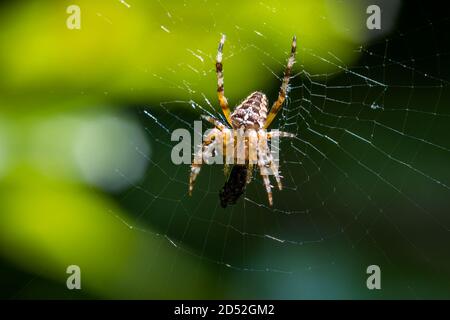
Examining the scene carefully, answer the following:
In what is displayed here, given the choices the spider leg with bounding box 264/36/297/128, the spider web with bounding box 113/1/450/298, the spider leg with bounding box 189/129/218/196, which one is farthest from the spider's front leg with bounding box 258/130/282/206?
the spider leg with bounding box 189/129/218/196

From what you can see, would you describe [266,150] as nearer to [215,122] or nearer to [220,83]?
[215,122]

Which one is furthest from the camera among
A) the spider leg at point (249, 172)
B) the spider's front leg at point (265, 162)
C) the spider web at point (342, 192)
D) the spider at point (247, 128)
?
the spider leg at point (249, 172)

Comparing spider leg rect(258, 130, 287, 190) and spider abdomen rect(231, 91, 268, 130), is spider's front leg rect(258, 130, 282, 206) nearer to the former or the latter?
spider leg rect(258, 130, 287, 190)

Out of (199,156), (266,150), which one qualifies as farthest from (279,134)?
(199,156)

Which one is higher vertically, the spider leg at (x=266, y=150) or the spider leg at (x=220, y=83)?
the spider leg at (x=220, y=83)

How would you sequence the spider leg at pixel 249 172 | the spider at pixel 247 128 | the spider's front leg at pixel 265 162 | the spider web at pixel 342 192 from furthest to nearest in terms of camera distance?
the spider leg at pixel 249 172 → the spider's front leg at pixel 265 162 → the spider at pixel 247 128 → the spider web at pixel 342 192

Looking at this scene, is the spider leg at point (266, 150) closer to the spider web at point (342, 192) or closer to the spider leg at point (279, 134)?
the spider leg at point (279, 134)

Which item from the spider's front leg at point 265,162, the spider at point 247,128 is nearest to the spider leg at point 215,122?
the spider at point 247,128
